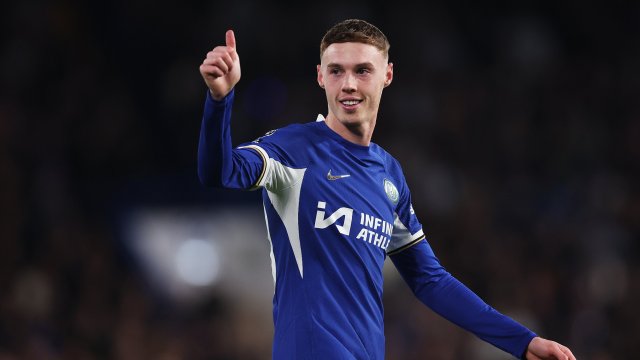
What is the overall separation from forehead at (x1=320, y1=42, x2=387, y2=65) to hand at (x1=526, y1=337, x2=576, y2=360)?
1.44m

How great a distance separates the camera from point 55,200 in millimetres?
11484

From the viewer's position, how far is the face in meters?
4.29

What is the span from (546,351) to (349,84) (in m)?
1.46

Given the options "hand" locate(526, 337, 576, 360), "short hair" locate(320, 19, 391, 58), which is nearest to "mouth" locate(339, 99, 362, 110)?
"short hair" locate(320, 19, 391, 58)

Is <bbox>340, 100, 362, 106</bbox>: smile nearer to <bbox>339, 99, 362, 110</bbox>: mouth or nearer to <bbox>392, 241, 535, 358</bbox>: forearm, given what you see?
<bbox>339, 99, 362, 110</bbox>: mouth

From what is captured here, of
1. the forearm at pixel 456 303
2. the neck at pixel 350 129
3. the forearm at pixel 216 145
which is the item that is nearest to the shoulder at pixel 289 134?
the neck at pixel 350 129

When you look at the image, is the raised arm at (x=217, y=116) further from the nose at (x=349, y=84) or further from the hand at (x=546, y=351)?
the hand at (x=546, y=351)

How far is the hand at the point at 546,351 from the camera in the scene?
4348mm

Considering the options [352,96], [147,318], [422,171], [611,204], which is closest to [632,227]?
[611,204]

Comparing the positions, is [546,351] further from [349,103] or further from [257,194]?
[257,194]

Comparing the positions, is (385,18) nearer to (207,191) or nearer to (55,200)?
(207,191)

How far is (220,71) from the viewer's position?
3482mm

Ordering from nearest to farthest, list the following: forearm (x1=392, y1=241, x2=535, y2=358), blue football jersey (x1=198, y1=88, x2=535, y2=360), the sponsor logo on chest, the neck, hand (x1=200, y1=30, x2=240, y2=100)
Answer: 1. hand (x1=200, y1=30, x2=240, y2=100)
2. blue football jersey (x1=198, y1=88, x2=535, y2=360)
3. the sponsor logo on chest
4. the neck
5. forearm (x1=392, y1=241, x2=535, y2=358)

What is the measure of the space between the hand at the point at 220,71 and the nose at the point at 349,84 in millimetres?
811
